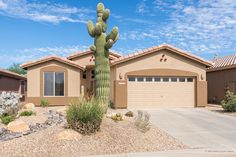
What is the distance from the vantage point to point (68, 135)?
12148 mm

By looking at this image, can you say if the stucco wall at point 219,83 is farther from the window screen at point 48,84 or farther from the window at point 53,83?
the window screen at point 48,84

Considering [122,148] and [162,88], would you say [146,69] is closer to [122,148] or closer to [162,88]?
[162,88]

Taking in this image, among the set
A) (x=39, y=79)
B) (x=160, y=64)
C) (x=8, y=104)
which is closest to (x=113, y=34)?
(x=8, y=104)

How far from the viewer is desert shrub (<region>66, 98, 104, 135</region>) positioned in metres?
12.5

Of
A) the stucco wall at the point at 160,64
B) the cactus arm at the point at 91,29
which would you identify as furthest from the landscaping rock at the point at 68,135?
the stucco wall at the point at 160,64

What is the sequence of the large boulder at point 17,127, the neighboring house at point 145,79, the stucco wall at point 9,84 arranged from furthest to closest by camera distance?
the stucco wall at point 9,84, the neighboring house at point 145,79, the large boulder at point 17,127

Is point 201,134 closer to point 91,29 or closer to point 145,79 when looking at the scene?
point 91,29

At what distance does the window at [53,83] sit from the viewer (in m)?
27.9

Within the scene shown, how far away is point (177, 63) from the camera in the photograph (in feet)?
86.2

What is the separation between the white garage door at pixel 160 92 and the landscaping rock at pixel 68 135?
44.2ft

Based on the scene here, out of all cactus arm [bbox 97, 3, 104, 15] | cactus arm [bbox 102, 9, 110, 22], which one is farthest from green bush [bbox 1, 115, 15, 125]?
cactus arm [bbox 97, 3, 104, 15]

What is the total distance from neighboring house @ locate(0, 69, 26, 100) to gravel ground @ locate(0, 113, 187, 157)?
22193 mm

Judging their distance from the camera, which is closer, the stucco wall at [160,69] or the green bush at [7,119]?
the green bush at [7,119]

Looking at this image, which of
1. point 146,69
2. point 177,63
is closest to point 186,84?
point 177,63
